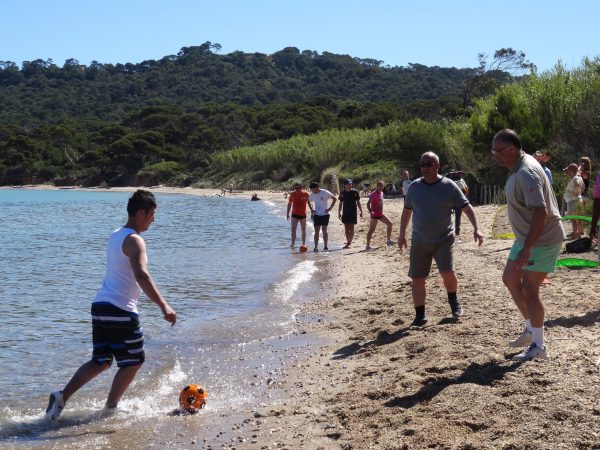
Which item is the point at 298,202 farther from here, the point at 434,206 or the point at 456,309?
the point at 434,206

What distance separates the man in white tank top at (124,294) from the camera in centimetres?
539

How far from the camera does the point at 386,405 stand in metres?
5.34

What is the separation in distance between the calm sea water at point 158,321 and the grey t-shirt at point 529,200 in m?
2.60

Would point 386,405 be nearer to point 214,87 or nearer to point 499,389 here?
point 499,389

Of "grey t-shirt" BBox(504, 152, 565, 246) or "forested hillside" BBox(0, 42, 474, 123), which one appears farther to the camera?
"forested hillside" BBox(0, 42, 474, 123)

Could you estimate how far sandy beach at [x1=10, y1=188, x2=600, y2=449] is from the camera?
14.9ft

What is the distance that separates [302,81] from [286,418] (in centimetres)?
14192

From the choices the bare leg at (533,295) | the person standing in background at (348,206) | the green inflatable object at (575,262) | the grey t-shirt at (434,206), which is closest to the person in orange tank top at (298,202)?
the person standing in background at (348,206)

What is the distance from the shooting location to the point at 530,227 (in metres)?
5.30

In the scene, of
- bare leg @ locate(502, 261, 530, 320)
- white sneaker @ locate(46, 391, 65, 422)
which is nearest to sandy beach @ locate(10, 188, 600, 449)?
bare leg @ locate(502, 261, 530, 320)

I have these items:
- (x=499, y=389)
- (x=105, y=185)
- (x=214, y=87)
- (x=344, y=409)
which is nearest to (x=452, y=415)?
(x=499, y=389)

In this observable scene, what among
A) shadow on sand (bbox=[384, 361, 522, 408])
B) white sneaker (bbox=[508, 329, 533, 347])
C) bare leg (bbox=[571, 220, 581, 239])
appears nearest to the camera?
shadow on sand (bbox=[384, 361, 522, 408])

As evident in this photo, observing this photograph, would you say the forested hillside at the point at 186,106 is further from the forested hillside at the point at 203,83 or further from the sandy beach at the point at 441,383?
the sandy beach at the point at 441,383

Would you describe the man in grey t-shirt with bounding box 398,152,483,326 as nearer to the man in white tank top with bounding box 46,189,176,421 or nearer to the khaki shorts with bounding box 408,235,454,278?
the khaki shorts with bounding box 408,235,454,278
